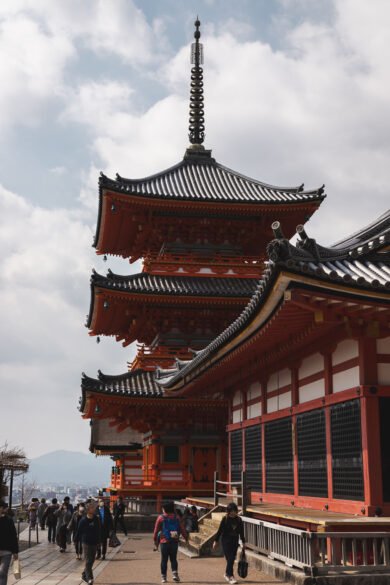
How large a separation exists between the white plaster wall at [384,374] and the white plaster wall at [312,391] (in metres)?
2.28

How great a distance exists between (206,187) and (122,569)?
22273 mm

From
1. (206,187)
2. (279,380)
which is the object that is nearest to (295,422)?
(279,380)

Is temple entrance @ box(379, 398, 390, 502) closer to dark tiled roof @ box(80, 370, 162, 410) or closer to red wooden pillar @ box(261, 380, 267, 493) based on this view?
red wooden pillar @ box(261, 380, 267, 493)

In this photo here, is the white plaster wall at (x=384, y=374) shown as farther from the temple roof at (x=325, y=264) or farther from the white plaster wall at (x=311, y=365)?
the white plaster wall at (x=311, y=365)

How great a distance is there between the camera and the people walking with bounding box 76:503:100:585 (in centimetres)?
1351

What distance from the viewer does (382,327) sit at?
550 inches

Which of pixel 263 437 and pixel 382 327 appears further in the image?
pixel 263 437

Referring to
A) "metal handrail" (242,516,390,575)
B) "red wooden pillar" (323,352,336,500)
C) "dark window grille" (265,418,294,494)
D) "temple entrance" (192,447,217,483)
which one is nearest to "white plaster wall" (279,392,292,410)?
"dark window grille" (265,418,294,494)

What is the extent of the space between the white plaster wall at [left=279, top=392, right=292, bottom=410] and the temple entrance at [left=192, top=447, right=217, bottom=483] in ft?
39.3

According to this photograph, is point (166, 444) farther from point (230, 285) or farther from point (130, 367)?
point (230, 285)

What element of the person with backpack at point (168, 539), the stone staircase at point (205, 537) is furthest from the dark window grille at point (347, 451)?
the stone staircase at point (205, 537)

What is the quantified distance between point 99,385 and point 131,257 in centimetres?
1032

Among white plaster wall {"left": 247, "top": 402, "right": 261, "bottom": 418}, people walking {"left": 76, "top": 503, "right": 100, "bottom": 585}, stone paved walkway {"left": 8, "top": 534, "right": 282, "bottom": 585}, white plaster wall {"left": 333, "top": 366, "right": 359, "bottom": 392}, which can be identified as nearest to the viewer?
people walking {"left": 76, "top": 503, "right": 100, "bottom": 585}

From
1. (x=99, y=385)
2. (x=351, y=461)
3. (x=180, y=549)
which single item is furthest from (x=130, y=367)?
(x=351, y=461)
